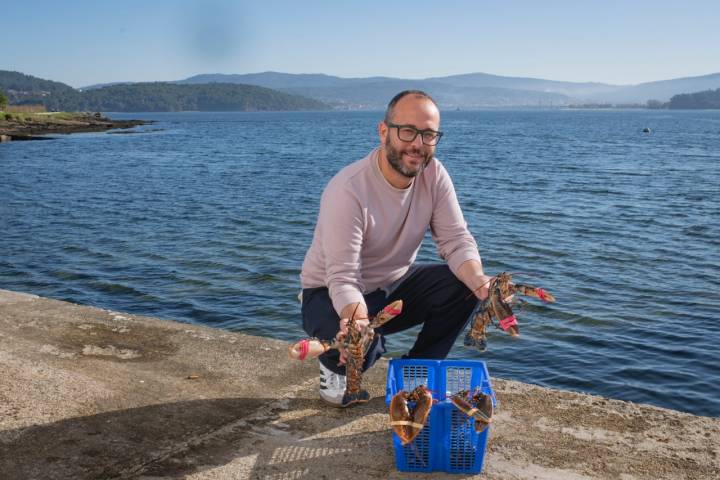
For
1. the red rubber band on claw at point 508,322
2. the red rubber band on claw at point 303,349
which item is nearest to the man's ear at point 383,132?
the red rubber band on claw at point 508,322

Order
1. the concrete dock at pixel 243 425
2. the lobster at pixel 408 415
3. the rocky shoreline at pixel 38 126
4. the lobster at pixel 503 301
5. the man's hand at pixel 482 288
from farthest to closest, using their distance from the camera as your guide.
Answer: the rocky shoreline at pixel 38 126, the man's hand at pixel 482 288, the concrete dock at pixel 243 425, the lobster at pixel 503 301, the lobster at pixel 408 415

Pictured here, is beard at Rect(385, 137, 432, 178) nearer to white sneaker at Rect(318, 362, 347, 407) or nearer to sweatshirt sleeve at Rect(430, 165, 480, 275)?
sweatshirt sleeve at Rect(430, 165, 480, 275)

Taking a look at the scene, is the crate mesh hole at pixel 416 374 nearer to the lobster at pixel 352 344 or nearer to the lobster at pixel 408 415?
the lobster at pixel 352 344

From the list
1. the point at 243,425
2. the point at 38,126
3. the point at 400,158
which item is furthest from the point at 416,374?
the point at 38,126

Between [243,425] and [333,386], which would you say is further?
[333,386]

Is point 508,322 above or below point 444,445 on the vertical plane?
above

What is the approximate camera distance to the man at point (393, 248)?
397 cm

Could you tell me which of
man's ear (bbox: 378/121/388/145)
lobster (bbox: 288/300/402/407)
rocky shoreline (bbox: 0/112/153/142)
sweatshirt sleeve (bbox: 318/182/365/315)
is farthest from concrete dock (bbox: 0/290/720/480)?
rocky shoreline (bbox: 0/112/153/142)

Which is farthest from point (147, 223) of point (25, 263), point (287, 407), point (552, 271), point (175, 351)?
point (287, 407)

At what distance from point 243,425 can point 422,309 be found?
1336 millimetres

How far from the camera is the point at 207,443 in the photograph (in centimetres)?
392

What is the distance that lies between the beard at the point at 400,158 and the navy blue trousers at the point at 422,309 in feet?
2.55

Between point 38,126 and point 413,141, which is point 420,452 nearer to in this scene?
point 413,141

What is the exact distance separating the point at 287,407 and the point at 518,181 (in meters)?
26.9
